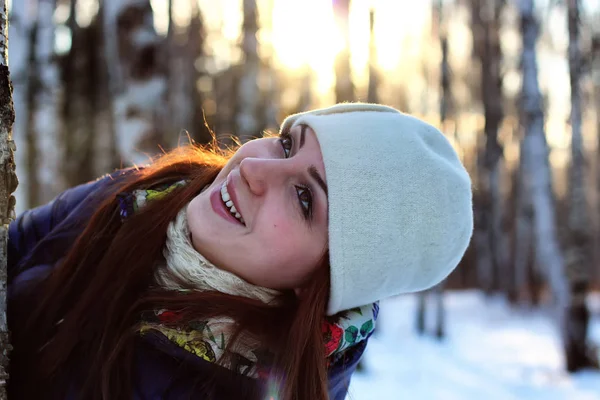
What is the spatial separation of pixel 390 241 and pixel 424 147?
352 mm

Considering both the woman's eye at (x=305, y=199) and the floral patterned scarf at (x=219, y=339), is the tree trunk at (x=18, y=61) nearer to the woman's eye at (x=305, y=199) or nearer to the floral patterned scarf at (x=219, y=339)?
the floral patterned scarf at (x=219, y=339)

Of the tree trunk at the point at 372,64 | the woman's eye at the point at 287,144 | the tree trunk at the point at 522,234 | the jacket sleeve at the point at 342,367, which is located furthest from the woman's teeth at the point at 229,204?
the tree trunk at the point at 522,234

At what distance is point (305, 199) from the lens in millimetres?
1569

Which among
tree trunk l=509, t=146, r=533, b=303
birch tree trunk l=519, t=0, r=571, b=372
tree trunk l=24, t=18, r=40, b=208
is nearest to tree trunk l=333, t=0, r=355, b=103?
birch tree trunk l=519, t=0, r=571, b=372

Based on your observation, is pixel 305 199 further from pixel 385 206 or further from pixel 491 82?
pixel 491 82

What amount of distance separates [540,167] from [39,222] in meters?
5.74

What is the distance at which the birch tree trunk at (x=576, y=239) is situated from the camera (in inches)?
231

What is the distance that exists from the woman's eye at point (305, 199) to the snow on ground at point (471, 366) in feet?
3.59

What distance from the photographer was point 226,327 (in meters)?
1.45

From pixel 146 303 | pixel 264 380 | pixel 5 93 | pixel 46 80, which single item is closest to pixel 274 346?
pixel 264 380

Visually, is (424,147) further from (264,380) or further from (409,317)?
(409,317)

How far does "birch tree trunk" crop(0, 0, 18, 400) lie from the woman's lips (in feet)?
1.90

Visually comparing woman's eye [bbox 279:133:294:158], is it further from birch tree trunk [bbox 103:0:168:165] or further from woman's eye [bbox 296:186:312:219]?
birch tree trunk [bbox 103:0:168:165]

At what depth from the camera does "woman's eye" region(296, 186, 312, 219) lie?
1546 millimetres
